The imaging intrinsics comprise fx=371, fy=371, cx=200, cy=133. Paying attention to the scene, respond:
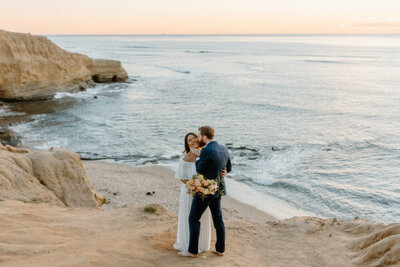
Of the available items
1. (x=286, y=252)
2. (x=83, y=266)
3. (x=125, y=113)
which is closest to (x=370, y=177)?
(x=286, y=252)

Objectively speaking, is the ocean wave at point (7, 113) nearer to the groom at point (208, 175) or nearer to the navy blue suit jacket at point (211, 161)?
the groom at point (208, 175)

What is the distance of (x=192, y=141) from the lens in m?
6.07

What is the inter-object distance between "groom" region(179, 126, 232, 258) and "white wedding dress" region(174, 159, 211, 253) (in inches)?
7.6

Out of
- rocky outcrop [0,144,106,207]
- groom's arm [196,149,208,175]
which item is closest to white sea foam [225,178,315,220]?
rocky outcrop [0,144,106,207]

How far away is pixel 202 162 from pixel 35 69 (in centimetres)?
2952

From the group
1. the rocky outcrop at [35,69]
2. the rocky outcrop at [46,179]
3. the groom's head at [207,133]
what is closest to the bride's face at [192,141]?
the groom's head at [207,133]

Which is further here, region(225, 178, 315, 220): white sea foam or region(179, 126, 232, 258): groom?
region(225, 178, 315, 220): white sea foam

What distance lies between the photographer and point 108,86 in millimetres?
42531

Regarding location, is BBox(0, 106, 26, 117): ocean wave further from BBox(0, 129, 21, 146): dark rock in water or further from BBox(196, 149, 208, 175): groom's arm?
BBox(196, 149, 208, 175): groom's arm

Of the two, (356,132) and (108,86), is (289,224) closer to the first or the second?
(356,132)

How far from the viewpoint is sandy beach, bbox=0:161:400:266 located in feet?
19.6

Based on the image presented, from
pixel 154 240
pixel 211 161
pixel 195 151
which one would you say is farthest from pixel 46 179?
pixel 211 161

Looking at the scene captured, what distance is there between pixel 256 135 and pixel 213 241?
16629 millimetres

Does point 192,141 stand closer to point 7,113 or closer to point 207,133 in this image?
point 207,133
